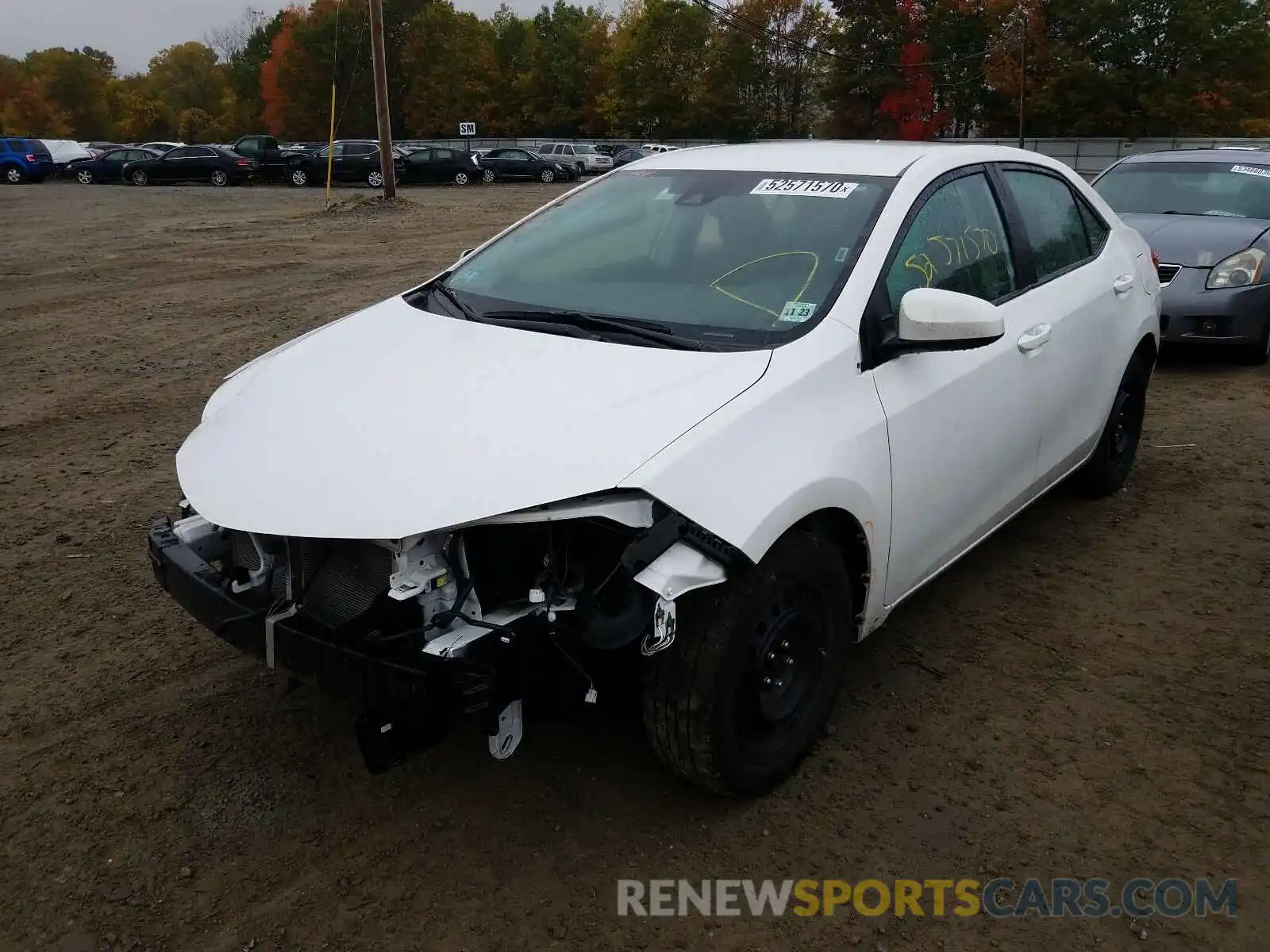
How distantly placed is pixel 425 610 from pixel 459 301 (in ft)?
4.79

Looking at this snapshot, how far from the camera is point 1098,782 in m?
3.01

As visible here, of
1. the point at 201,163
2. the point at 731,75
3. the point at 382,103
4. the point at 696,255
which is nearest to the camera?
the point at 696,255

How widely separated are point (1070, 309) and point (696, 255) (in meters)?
1.65

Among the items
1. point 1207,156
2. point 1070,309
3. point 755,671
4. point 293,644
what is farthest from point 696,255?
point 1207,156

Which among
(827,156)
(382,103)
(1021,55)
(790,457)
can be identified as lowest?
(790,457)

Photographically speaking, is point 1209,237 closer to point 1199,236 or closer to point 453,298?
point 1199,236

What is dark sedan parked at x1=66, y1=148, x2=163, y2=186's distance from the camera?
111 feet

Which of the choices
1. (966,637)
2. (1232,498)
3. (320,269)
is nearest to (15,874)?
(966,637)

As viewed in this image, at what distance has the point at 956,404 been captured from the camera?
333cm

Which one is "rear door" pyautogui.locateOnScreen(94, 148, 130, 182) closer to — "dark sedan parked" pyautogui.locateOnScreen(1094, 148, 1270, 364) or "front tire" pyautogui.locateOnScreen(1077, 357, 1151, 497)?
"dark sedan parked" pyautogui.locateOnScreen(1094, 148, 1270, 364)

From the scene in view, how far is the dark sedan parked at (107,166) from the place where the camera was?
111 feet

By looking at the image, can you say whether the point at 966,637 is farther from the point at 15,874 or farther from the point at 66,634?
the point at 66,634

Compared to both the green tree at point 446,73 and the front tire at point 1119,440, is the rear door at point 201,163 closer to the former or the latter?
the front tire at point 1119,440

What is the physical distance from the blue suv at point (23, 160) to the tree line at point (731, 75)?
12.6 metres
